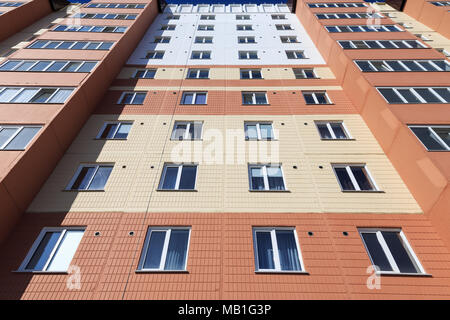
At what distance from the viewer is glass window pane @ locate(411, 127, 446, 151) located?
793cm

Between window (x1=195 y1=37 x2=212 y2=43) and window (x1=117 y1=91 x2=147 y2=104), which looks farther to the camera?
window (x1=195 y1=37 x2=212 y2=43)

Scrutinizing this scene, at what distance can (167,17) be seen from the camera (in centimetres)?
2369

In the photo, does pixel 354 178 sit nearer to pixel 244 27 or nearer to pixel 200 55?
pixel 200 55

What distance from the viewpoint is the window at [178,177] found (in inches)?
356

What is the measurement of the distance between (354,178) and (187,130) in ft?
26.9

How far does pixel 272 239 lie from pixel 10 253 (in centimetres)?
845

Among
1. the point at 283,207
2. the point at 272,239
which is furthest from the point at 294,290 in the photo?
the point at 283,207

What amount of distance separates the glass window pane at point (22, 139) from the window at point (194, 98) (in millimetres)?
7254

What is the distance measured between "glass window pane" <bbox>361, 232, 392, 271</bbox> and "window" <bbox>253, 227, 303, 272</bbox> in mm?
2318

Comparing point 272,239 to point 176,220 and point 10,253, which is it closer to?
point 176,220

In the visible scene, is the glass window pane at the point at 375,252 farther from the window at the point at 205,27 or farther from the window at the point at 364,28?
the window at the point at 205,27

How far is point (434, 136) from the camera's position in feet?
27.5

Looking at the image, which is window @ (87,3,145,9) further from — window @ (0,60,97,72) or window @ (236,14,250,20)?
window @ (0,60,97,72)

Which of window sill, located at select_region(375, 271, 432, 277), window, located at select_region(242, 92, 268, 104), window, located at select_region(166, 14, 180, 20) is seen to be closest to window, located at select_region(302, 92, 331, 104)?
window, located at select_region(242, 92, 268, 104)
